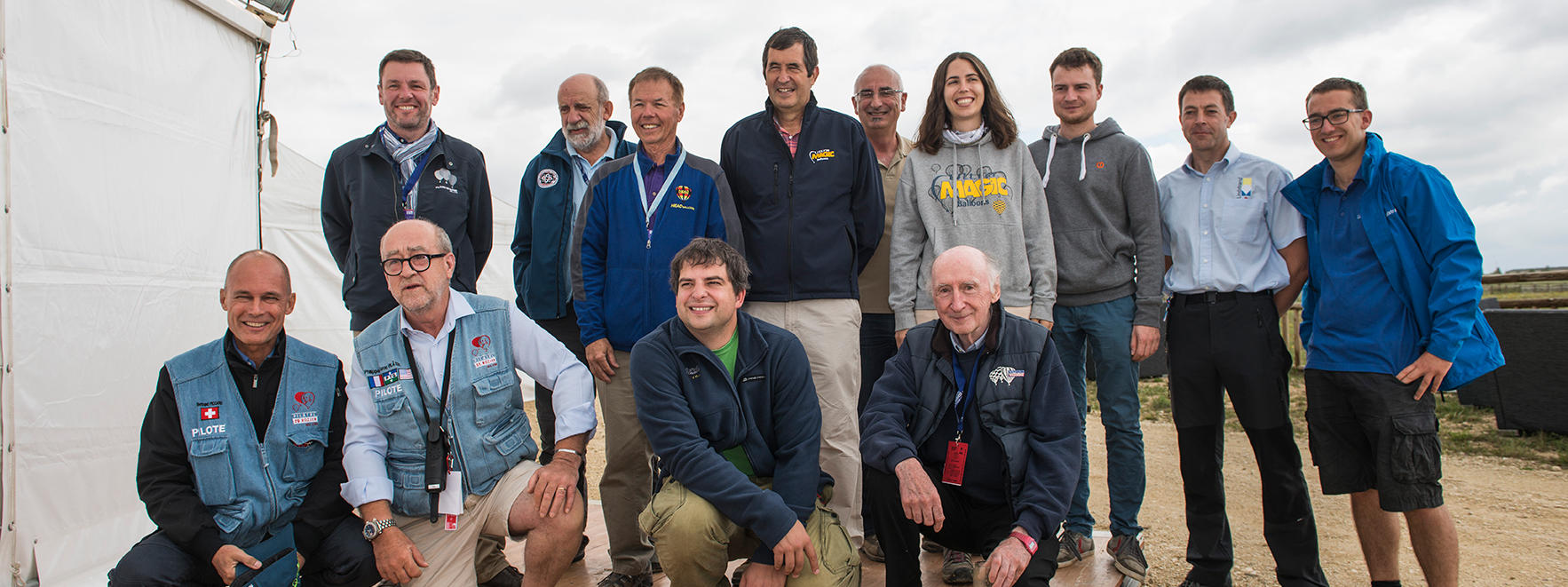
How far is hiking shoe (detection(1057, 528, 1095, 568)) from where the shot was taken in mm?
3322

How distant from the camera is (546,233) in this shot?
3.60m

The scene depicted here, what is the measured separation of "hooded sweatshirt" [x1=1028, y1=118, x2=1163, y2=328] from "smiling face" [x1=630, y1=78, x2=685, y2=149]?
166 cm

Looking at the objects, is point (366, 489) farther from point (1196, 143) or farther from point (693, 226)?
point (1196, 143)

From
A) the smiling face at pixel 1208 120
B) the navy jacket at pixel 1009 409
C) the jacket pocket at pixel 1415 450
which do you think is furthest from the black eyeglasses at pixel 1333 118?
the navy jacket at pixel 1009 409

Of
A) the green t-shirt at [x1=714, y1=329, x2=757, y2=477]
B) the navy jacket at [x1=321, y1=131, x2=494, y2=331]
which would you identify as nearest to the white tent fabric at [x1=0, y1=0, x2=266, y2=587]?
the navy jacket at [x1=321, y1=131, x2=494, y2=331]

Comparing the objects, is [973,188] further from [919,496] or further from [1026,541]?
[1026,541]

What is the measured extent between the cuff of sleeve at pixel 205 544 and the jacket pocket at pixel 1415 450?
3826 millimetres

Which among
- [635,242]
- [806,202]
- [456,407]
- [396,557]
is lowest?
[396,557]

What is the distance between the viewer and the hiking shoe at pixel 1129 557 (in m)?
3.17

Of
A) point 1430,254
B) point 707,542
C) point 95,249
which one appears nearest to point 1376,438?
point 1430,254

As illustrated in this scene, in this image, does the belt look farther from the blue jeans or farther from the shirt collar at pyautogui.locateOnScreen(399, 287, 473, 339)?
the shirt collar at pyautogui.locateOnScreen(399, 287, 473, 339)

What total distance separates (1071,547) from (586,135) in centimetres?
283

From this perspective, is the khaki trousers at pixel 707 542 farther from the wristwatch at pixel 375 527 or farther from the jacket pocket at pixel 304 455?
the jacket pocket at pixel 304 455

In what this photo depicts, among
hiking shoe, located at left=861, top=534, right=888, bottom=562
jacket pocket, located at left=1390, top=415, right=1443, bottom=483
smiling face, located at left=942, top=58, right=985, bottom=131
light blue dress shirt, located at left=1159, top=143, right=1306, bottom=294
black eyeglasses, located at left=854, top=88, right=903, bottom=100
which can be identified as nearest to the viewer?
jacket pocket, located at left=1390, top=415, right=1443, bottom=483
